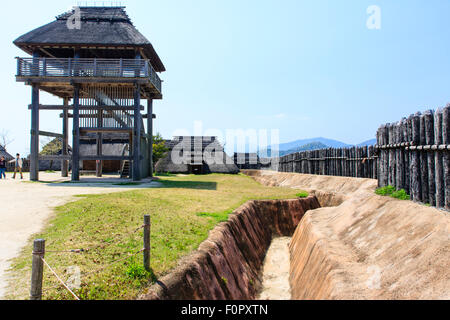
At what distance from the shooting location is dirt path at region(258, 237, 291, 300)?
25.3 feet

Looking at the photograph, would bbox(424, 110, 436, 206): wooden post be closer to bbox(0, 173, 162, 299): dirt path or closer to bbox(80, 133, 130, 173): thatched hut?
bbox(0, 173, 162, 299): dirt path

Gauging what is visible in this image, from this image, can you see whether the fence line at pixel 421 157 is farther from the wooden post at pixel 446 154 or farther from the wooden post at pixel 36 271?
the wooden post at pixel 36 271

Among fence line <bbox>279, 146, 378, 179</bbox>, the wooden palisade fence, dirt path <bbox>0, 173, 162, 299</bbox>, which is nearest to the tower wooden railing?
dirt path <bbox>0, 173, 162, 299</bbox>

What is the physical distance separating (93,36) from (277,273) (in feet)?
61.3

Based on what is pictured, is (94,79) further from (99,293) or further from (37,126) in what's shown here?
(99,293)

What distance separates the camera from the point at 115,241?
20.3 feet

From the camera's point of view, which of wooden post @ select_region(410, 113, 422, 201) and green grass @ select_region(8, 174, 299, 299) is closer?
green grass @ select_region(8, 174, 299, 299)

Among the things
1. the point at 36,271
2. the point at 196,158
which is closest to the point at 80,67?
the point at 36,271

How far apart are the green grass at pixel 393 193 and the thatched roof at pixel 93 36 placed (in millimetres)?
16357

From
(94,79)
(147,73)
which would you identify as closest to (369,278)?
(147,73)

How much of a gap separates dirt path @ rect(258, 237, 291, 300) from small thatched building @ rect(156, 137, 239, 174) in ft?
98.8

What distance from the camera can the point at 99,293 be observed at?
13.5 ft

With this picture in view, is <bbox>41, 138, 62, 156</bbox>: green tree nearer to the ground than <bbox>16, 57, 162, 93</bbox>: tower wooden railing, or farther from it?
nearer to the ground

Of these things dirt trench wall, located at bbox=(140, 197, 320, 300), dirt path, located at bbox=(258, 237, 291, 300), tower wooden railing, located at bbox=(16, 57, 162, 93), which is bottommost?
dirt path, located at bbox=(258, 237, 291, 300)
